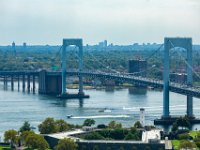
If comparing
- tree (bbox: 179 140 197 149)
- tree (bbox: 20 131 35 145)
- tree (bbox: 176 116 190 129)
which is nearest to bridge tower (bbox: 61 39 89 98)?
tree (bbox: 176 116 190 129)

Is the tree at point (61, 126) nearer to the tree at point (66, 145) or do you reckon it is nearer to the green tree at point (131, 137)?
the green tree at point (131, 137)

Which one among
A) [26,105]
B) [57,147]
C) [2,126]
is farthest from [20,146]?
[26,105]

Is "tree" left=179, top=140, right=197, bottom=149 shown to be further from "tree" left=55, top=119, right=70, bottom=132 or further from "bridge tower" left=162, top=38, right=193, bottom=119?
"bridge tower" left=162, top=38, right=193, bottom=119

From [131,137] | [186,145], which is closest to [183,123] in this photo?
[131,137]

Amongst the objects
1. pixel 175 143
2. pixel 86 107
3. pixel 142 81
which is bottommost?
pixel 175 143

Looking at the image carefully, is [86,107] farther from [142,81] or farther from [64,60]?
[64,60]

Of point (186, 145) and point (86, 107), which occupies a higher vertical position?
point (86, 107)

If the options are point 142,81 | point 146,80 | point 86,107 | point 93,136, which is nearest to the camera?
point 93,136
